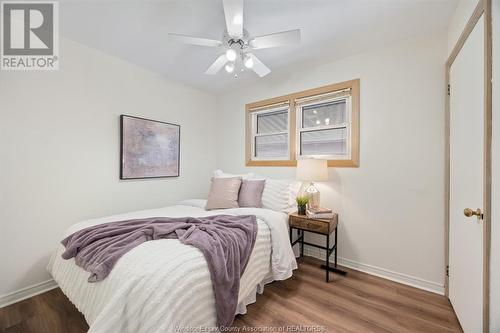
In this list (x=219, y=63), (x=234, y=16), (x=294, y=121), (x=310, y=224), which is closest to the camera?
(x=234, y=16)

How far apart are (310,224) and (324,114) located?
148 centimetres

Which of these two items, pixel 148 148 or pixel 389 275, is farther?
pixel 148 148

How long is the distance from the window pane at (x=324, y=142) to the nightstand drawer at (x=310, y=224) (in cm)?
98

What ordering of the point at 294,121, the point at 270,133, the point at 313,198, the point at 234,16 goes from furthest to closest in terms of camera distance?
1. the point at 270,133
2. the point at 294,121
3. the point at 313,198
4. the point at 234,16

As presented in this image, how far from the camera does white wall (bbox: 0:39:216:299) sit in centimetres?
182

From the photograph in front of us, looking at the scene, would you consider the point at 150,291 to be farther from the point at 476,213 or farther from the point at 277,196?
the point at 476,213

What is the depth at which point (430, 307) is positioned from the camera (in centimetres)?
173

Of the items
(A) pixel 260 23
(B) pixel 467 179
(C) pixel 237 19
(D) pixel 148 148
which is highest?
(A) pixel 260 23

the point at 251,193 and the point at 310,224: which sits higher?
the point at 251,193

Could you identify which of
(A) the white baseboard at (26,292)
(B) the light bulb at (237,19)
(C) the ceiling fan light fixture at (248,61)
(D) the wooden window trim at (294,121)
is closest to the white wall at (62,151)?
(A) the white baseboard at (26,292)

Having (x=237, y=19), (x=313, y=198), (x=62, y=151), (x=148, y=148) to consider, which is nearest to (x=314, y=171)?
(x=313, y=198)

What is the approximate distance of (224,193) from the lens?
255 cm

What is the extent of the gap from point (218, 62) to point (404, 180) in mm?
2295

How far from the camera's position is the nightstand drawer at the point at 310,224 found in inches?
83.5
